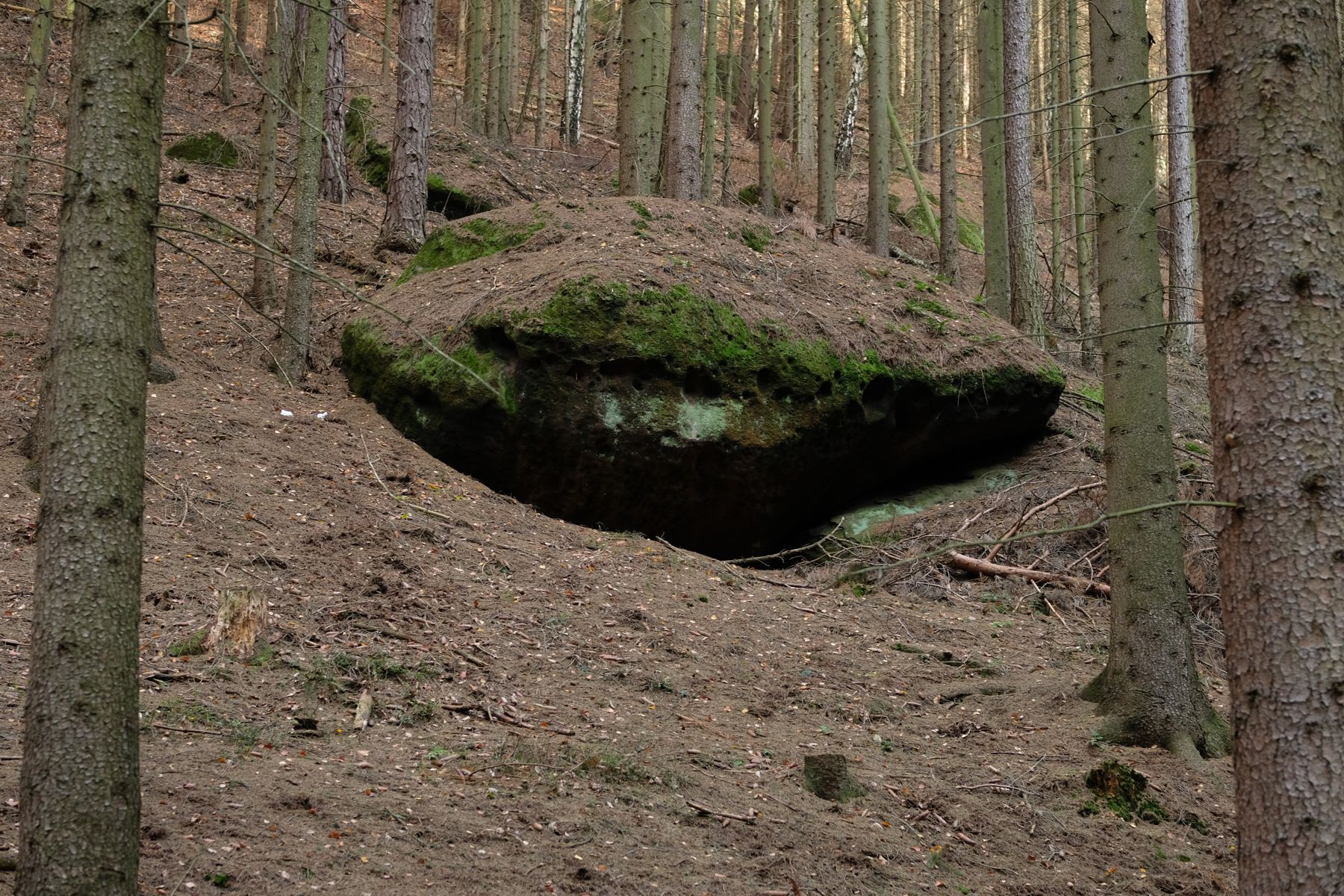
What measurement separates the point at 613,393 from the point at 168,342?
4.33m

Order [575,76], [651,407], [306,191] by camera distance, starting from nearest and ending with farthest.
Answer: [651,407], [306,191], [575,76]

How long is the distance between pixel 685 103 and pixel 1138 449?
6.93 metres

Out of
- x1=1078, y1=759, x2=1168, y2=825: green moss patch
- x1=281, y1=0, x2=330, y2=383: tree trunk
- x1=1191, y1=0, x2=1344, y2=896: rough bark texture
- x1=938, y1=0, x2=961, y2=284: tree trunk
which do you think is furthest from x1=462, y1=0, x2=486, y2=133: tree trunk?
x1=1191, y1=0, x2=1344, y2=896: rough bark texture

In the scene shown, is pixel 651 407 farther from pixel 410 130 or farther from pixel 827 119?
pixel 827 119

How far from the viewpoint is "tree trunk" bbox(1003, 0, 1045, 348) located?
12.5m

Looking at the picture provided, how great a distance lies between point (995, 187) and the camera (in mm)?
12891

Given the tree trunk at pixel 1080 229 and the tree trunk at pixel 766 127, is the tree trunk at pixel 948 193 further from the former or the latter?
the tree trunk at pixel 766 127

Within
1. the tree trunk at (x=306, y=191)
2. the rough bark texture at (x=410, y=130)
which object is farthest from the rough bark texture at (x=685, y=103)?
the tree trunk at (x=306, y=191)

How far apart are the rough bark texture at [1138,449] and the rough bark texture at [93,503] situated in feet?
15.3

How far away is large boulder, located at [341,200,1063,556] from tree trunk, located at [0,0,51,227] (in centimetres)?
356

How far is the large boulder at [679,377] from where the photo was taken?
7934mm

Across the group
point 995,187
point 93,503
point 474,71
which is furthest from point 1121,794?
point 474,71

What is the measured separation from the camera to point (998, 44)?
13.5m

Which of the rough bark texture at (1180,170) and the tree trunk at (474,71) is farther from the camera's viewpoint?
the tree trunk at (474,71)
